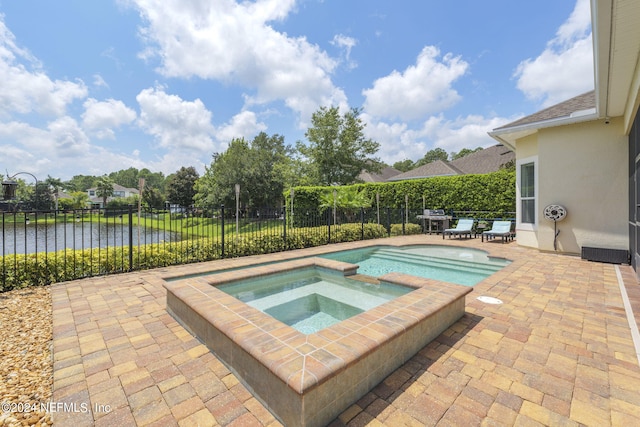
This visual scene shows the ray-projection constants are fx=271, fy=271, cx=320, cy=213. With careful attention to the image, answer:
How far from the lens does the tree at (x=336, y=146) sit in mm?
22594

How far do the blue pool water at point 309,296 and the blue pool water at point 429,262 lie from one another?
67.9 inches

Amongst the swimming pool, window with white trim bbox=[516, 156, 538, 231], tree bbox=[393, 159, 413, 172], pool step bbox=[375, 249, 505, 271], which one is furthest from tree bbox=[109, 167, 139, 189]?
window with white trim bbox=[516, 156, 538, 231]

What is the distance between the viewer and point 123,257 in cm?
608

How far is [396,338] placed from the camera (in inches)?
95.7

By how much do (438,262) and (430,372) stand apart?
19.5 ft

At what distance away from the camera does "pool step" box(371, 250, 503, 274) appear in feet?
23.1

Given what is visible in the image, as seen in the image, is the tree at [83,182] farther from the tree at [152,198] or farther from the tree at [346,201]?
the tree at [346,201]

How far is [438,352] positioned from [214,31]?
10.5 metres

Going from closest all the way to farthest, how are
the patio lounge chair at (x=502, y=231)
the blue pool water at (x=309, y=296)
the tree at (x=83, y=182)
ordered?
the blue pool water at (x=309, y=296) → the patio lounge chair at (x=502, y=231) → the tree at (x=83, y=182)

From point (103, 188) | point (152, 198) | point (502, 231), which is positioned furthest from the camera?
point (103, 188)

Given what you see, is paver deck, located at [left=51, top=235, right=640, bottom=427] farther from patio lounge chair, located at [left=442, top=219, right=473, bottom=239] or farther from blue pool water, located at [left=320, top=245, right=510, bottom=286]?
patio lounge chair, located at [left=442, top=219, right=473, bottom=239]

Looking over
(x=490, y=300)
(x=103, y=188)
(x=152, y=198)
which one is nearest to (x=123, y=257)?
(x=490, y=300)

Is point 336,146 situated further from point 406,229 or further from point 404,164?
point 404,164

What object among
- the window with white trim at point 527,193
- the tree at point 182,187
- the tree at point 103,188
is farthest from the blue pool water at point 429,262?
the tree at point 103,188
